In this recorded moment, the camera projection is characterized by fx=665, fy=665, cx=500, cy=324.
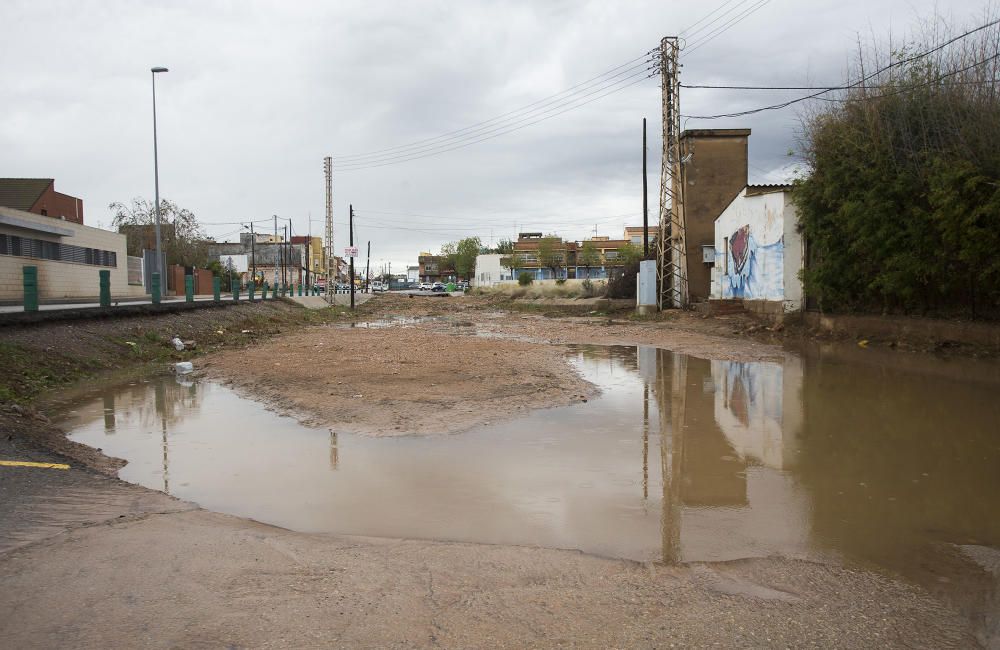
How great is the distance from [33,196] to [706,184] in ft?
129

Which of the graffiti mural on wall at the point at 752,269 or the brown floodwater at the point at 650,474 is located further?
the graffiti mural on wall at the point at 752,269

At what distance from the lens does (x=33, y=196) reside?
4066 cm

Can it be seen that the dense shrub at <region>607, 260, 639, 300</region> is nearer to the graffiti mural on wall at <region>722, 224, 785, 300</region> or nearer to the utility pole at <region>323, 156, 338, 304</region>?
the graffiti mural on wall at <region>722, 224, 785, 300</region>

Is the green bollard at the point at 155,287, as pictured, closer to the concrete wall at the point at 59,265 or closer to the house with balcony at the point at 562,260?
the concrete wall at the point at 59,265

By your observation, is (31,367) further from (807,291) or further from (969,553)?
(807,291)

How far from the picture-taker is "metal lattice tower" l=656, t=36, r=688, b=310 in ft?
82.3

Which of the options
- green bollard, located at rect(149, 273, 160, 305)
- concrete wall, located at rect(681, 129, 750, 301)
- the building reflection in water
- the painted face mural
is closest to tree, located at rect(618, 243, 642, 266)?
concrete wall, located at rect(681, 129, 750, 301)

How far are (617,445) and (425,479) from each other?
2.06 meters

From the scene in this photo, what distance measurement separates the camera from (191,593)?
3.28 metres

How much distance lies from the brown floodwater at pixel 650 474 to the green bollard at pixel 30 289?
479 centimetres

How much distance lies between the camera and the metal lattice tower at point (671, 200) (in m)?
25.1

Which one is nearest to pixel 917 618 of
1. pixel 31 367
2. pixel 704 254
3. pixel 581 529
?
pixel 581 529

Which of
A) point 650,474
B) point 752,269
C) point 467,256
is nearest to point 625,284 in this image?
point 752,269

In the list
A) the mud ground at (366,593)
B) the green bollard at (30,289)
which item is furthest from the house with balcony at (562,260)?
the mud ground at (366,593)
